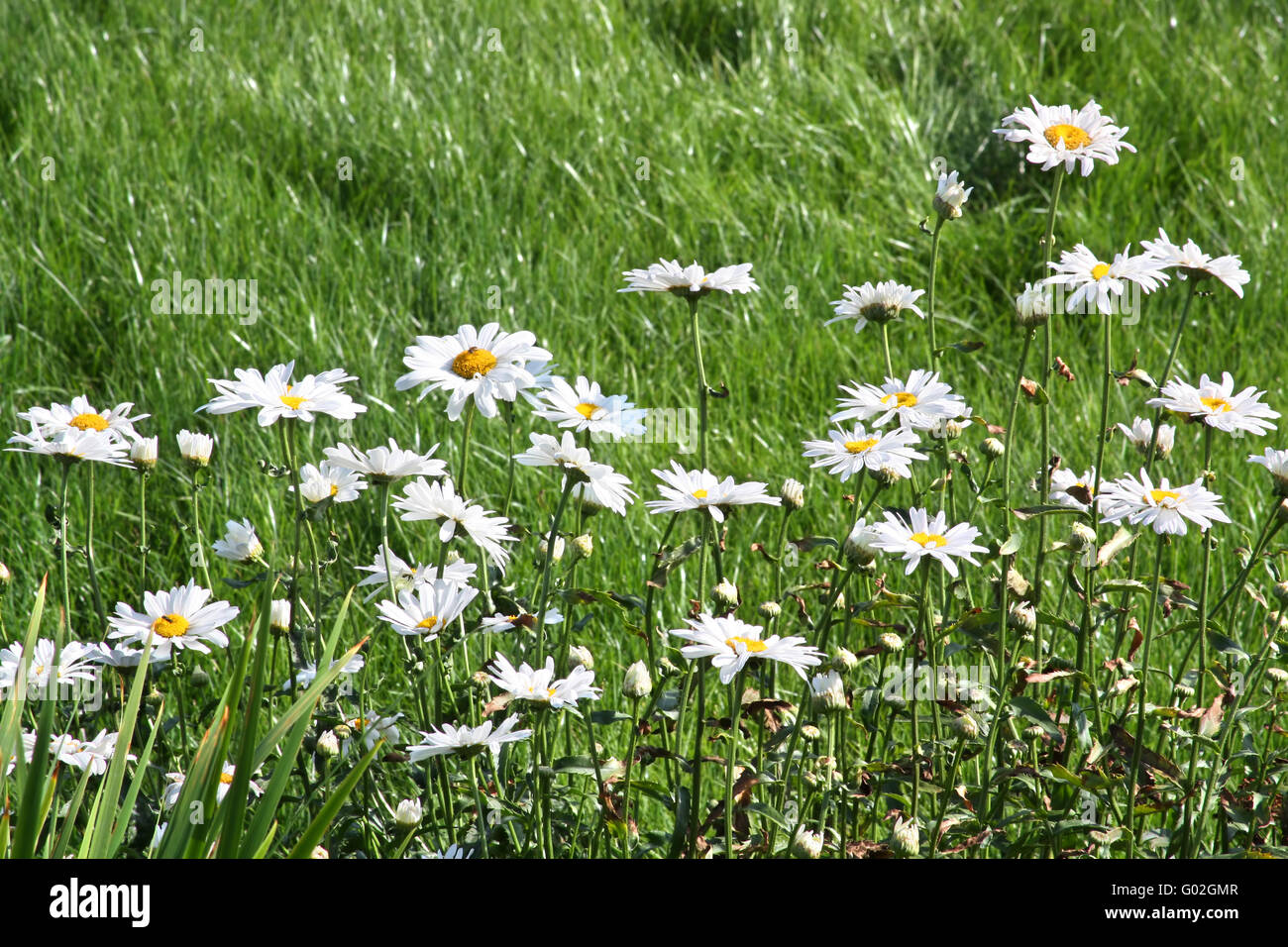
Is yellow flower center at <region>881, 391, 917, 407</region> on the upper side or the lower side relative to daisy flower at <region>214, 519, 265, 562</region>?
upper

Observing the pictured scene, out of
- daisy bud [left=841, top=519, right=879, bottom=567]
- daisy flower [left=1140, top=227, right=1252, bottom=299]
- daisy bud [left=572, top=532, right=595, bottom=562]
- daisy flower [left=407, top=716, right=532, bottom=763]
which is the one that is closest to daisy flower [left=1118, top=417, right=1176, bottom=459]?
daisy flower [left=1140, top=227, right=1252, bottom=299]

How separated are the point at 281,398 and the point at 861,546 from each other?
2.44 feet

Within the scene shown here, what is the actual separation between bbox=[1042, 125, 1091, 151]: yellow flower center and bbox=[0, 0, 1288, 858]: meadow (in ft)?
1.07

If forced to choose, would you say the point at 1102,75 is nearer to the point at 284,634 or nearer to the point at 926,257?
the point at 926,257

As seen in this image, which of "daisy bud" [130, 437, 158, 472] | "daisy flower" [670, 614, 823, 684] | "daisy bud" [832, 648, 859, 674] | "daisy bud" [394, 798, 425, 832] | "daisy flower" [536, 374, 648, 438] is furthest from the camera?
"daisy bud" [130, 437, 158, 472]

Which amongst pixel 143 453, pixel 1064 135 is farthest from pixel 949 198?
pixel 143 453

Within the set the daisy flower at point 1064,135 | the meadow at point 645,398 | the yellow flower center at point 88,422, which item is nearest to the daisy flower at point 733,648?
the meadow at point 645,398

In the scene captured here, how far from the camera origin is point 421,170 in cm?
359

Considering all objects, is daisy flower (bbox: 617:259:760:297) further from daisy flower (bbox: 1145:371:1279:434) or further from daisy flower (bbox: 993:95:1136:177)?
daisy flower (bbox: 1145:371:1279:434)

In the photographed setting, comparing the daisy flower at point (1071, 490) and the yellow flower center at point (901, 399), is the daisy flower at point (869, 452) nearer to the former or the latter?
the yellow flower center at point (901, 399)

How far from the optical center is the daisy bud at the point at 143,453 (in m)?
1.69

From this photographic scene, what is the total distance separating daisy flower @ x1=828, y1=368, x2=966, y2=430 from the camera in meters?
1.54

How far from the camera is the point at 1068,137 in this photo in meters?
1.66

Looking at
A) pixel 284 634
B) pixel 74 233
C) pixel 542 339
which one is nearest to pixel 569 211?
pixel 542 339
